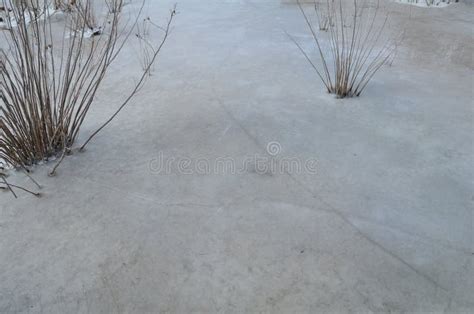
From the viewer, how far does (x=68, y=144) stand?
237cm

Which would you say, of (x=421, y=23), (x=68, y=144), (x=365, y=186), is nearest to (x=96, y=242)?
(x=68, y=144)

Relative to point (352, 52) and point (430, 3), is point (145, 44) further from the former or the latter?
point (430, 3)

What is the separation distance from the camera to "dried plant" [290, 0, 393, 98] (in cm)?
295

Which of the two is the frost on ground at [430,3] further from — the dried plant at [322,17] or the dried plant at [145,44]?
the dried plant at [145,44]

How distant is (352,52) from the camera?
3.06 metres

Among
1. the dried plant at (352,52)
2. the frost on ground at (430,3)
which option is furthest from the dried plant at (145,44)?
the frost on ground at (430,3)

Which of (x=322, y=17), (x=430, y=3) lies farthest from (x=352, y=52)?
(x=430, y=3)

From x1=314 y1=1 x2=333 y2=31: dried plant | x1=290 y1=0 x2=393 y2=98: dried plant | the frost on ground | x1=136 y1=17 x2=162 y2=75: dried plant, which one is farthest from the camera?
the frost on ground

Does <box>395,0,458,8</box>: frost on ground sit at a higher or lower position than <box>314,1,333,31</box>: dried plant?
higher

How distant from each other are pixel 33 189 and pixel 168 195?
0.63 m

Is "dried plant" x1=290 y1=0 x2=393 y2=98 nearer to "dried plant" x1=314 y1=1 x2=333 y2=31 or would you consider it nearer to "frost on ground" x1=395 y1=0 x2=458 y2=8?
"dried plant" x1=314 y1=1 x2=333 y2=31

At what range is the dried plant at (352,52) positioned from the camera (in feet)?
9.68

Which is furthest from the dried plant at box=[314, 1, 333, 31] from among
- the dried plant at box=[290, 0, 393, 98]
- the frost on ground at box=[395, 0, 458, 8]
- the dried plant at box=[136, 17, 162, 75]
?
the dried plant at box=[136, 17, 162, 75]

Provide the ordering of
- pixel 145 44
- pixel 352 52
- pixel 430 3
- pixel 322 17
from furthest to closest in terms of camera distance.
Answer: pixel 430 3, pixel 322 17, pixel 145 44, pixel 352 52
